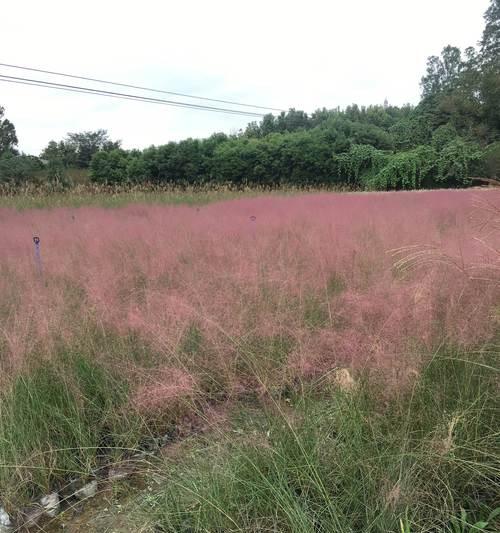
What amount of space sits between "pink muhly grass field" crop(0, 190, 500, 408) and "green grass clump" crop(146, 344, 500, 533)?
0.54ft

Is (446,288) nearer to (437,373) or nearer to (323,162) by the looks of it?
(437,373)

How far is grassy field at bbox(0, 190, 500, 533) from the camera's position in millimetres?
1174

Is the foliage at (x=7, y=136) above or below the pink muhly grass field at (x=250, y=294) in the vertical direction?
above

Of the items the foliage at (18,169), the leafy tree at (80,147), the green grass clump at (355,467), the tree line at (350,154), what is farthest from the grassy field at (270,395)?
the leafy tree at (80,147)

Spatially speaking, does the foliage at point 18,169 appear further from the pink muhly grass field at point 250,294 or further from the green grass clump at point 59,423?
the green grass clump at point 59,423

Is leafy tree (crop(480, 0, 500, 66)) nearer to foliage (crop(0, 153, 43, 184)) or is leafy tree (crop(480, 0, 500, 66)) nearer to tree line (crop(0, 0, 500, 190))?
tree line (crop(0, 0, 500, 190))

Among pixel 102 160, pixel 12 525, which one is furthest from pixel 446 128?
pixel 12 525

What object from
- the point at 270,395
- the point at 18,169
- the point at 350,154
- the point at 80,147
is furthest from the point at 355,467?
the point at 80,147

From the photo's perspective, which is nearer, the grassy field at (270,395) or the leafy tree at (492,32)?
the grassy field at (270,395)

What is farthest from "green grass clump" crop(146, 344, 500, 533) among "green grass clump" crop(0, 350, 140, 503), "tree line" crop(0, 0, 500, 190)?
"tree line" crop(0, 0, 500, 190)

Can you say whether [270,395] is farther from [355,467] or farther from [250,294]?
[250,294]

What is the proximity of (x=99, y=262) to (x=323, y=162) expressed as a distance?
17.6m

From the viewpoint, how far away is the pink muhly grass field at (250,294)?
1.67 meters

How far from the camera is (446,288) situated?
6.05 ft
